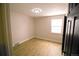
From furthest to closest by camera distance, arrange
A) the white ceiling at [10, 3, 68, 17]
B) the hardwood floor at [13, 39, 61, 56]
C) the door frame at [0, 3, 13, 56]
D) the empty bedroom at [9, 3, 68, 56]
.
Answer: the empty bedroom at [9, 3, 68, 56] < the hardwood floor at [13, 39, 61, 56] < the white ceiling at [10, 3, 68, 17] < the door frame at [0, 3, 13, 56]

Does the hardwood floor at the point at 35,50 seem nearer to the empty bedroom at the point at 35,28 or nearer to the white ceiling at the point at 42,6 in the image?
the empty bedroom at the point at 35,28

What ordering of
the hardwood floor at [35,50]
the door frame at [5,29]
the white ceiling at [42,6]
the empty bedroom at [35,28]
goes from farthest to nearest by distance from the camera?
the empty bedroom at [35,28] → the hardwood floor at [35,50] → the white ceiling at [42,6] → the door frame at [5,29]

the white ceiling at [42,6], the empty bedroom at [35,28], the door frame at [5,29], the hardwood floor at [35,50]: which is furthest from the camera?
the empty bedroom at [35,28]

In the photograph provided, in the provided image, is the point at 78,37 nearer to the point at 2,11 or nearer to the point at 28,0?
the point at 28,0

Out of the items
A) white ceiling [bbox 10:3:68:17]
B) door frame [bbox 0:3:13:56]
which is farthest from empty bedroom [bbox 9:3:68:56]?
door frame [bbox 0:3:13:56]

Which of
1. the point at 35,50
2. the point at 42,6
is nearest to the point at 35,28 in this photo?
the point at 35,50

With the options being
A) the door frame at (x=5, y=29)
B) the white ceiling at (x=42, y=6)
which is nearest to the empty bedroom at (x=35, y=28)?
the white ceiling at (x=42, y=6)

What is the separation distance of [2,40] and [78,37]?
0.67 meters

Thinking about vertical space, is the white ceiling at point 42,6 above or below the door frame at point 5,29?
above

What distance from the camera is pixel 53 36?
2893 millimetres

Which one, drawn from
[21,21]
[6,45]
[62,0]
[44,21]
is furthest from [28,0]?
[44,21]

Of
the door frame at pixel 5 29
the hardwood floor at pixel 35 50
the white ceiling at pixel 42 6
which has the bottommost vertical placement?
the hardwood floor at pixel 35 50

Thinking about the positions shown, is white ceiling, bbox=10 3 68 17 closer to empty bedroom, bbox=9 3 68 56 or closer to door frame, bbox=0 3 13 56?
empty bedroom, bbox=9 3 68 56

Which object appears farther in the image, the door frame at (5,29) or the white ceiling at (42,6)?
the white ceiling at (42,6)
